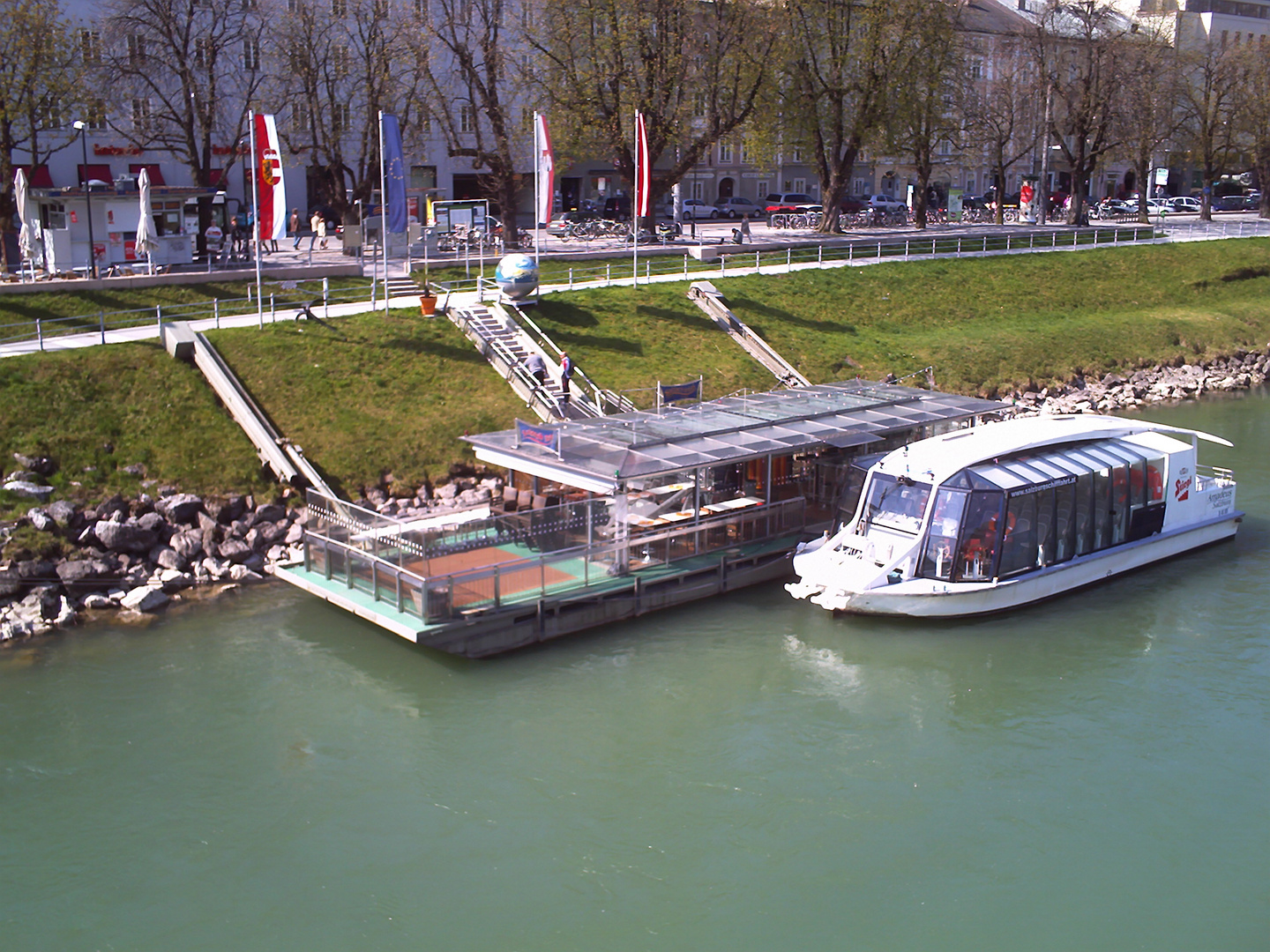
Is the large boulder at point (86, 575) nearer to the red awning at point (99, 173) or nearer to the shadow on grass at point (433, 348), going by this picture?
the shadow on grass at point (433, 348)

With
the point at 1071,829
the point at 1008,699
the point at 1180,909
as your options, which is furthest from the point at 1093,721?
the point at 1180,909

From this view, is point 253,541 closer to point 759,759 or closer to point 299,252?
point 759,759

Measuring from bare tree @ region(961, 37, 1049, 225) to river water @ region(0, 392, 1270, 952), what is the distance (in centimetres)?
4772

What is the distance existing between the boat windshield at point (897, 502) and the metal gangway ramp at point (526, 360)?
25.9 ft

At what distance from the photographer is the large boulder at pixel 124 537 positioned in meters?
22.5

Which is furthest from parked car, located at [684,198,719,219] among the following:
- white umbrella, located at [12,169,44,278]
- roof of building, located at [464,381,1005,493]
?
roof of building, located at [464,381,1005,493]

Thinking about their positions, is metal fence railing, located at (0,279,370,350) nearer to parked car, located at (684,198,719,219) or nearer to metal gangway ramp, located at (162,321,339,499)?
metal gangway ramp, located at (162,321,339,499)

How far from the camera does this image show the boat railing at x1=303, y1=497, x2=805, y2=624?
63.3 feet

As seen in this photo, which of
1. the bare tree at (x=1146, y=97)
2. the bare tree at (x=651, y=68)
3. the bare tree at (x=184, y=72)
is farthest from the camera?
the bare tree at (x=1146, y=97)

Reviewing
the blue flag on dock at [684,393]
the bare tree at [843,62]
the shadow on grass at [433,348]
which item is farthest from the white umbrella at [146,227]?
the bare tree at [843,62]

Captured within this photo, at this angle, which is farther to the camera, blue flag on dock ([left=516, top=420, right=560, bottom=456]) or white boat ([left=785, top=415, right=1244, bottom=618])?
blue flag on dock ([left=516, top=420, right=560, bottom=456])

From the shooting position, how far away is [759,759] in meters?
16.5

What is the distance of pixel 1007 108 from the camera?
65.2 meters

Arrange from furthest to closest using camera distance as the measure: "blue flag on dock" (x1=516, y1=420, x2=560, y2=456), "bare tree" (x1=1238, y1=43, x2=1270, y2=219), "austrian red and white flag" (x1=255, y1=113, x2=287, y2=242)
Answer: "bare tree" (x1=1238, y1=43, x2=1270, y2=219)
"austrian red and white flag" (x1=255, y1=113, x2=287, y2=242)
"blue flag on dock" (x1=516, y1=420, x2=560, y2=456)
